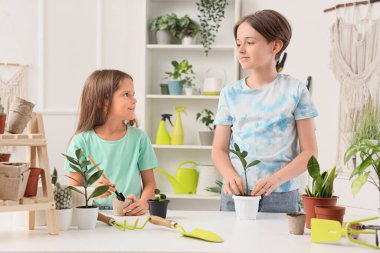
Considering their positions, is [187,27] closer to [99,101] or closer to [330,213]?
[99,101]

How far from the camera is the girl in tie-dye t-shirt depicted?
217 centimetres

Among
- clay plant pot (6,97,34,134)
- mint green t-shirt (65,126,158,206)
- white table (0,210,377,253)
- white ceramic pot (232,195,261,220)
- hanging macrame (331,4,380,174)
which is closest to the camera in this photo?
white table (0,210,377,253)

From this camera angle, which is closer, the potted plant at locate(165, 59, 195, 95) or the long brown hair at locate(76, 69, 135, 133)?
the long brown hair at locate(76, 69, 135, 133)

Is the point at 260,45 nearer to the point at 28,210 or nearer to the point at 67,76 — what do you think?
the point at 28,210

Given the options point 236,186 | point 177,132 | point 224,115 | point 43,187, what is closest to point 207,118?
point 177,132

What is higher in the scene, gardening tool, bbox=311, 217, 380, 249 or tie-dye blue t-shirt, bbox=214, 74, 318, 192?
tie-dye blue t-shirt, bbox=214, 74, 318, 192

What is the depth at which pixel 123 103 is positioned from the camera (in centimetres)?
257

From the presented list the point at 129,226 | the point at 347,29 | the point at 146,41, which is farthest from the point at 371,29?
the point at 129,226

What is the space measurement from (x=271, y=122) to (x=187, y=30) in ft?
8.11

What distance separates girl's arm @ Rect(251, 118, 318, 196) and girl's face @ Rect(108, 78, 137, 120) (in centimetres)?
77

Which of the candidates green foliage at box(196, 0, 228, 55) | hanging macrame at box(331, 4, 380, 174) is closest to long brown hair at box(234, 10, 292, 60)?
hanging macrame at box(331, 4, 380, 174)

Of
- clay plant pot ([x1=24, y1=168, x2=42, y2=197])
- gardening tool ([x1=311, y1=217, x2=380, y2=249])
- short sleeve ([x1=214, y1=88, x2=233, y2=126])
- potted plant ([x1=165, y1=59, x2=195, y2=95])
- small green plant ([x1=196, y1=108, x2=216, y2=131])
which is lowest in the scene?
gardening tool ([x1=311, y1=217, x2=380, y2=249])

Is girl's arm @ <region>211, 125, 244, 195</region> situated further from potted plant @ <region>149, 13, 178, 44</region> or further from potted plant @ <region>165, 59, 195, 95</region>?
potted plant @ <region>149, 13, 178, 44</region>

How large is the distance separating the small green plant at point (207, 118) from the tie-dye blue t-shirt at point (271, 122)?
2.24 m
